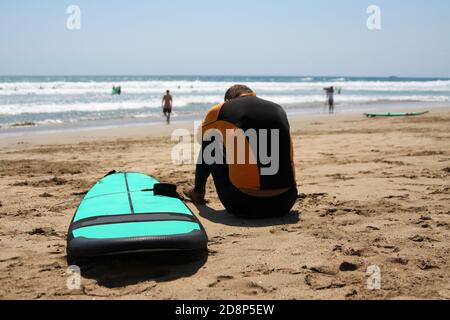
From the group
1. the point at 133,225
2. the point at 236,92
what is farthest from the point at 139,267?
the point at 236,92

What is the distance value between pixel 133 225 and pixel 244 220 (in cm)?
134

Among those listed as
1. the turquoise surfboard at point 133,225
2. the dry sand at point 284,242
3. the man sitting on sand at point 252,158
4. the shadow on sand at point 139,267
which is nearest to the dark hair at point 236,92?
the man sitting on sand at point 252,158

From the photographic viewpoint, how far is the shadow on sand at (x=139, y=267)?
3057mm

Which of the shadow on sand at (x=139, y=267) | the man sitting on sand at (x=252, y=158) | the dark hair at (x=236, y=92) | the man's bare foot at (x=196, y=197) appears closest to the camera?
the shadow on sand at (x=139, y=267)

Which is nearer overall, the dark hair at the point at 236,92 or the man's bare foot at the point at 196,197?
the dark hair at the point at 236,92

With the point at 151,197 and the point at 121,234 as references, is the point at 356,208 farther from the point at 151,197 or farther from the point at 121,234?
the point at 121,234

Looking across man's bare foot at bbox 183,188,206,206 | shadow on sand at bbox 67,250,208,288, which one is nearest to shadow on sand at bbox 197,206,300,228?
man's bare foot at bbox 183,188,206,206

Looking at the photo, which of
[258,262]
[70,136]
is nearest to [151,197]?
[258,262]

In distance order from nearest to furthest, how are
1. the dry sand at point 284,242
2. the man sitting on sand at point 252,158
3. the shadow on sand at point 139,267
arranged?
the dry sand at point 284,242
the shadow on sand at point 139,267
the man sitting on sand at point 252,158

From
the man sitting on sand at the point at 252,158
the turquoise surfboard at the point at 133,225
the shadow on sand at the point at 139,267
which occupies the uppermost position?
the man sitting on sand at the point at 252,158

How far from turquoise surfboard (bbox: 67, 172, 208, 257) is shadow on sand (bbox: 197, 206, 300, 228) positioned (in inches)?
17.8

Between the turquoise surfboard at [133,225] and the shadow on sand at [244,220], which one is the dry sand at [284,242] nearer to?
the shadow on sand at [244,220]
